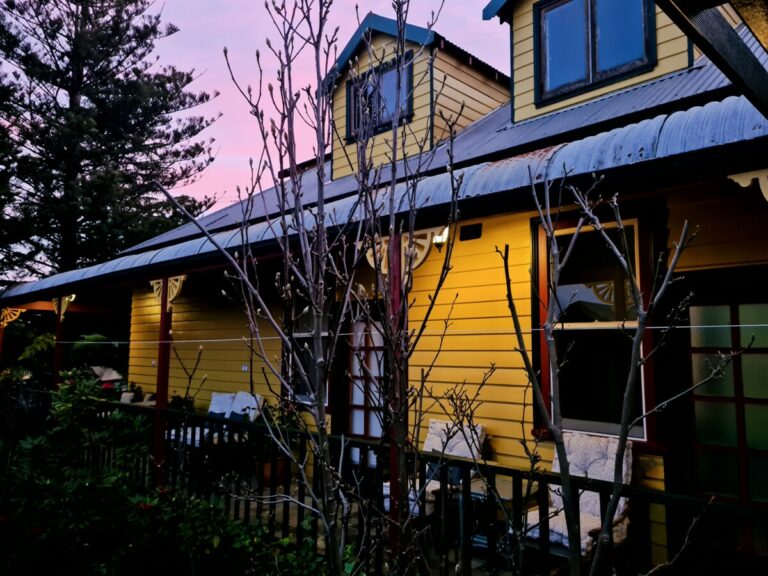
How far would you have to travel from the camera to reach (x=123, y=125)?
61.4 feet

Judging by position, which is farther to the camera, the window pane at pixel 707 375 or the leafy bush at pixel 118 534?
the window pane at pixel 707 375

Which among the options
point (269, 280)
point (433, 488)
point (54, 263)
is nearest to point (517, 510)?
point (433, 488)

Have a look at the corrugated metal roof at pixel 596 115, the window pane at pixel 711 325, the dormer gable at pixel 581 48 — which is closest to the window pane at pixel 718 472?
the window pane at pixel 711 325

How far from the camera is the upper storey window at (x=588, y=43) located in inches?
216

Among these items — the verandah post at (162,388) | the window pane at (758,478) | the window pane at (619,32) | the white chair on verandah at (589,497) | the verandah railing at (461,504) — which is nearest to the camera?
the verandah railing at (461,504)

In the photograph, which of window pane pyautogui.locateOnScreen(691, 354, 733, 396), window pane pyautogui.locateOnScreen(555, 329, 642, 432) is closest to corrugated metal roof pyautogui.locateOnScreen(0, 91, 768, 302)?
window pane pyautogui.locateOnScreen(555, 329, 642, 432)

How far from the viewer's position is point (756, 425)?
4191mm

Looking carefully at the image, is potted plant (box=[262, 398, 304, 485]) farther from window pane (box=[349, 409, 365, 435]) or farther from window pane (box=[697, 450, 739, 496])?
window pane (box=[697, 450, 739, 496])

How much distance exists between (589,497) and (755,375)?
169 cm

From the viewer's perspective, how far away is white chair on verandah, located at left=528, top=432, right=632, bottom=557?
3.72 m

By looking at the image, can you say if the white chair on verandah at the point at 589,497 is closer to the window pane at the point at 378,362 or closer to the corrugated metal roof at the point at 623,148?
the window pane at the point at 378,362

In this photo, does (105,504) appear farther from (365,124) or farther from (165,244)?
(165,244)

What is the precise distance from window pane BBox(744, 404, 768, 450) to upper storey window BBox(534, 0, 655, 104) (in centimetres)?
354

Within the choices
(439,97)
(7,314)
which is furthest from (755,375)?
(7,314)
